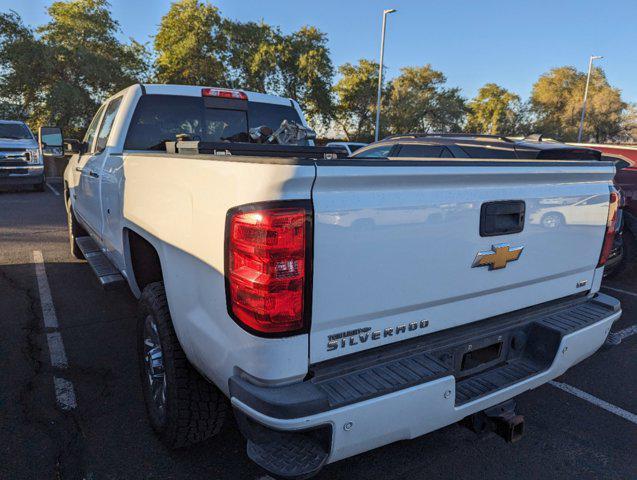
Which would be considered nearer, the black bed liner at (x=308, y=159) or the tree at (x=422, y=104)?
the black bed liner at (x=308, y=159)

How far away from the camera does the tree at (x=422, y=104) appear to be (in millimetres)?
43125

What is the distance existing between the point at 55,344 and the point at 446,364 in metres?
3.19

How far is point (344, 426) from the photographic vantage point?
158 centimetres

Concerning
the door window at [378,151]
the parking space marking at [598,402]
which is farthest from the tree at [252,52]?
the parking space marking at [598,402]

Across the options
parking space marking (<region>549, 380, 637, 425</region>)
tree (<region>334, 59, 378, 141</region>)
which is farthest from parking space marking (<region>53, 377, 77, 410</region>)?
tree (<region>334, 59, 378, 141</region>)

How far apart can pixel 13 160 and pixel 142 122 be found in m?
11.6

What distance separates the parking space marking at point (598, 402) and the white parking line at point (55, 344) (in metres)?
3.39

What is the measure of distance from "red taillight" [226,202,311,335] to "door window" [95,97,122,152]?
115 inches

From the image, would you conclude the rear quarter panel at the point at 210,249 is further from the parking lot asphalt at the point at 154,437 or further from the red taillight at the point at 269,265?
the parking lot asphalt at the point at 154,437

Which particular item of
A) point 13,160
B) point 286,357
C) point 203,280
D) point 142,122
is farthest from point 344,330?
point 13,160

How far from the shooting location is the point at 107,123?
4211 mm

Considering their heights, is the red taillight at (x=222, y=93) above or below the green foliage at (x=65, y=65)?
below

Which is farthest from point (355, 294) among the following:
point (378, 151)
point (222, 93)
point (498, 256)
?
point (378, 151)

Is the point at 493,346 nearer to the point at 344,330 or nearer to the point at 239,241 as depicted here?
the point at 344,330
